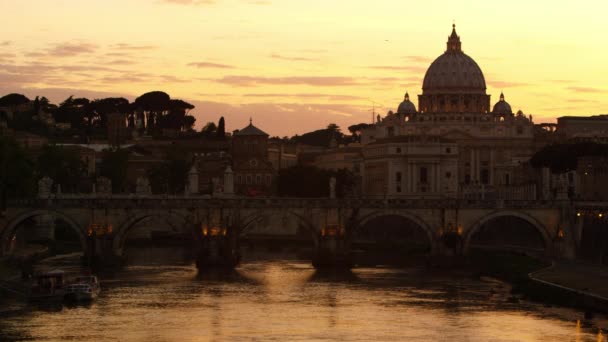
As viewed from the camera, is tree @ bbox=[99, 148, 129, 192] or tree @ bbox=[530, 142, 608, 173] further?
tree @ bbox=[99, 148, 129, 192]

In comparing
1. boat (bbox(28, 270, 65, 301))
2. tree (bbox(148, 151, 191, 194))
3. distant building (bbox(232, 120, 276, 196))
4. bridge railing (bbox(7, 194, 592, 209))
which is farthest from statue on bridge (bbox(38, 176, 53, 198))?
distant building (bbox(232, 120, 276, 196))

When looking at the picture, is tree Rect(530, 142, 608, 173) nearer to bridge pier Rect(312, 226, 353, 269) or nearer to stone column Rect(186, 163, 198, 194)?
stone column Rect(186, 163, 198, 194)

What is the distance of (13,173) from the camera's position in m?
103

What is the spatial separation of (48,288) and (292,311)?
33.7 ft

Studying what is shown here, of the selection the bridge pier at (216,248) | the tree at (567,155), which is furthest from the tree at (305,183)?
the bridge pier at (216,248)

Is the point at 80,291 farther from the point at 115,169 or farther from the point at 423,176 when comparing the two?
the point at 423,176

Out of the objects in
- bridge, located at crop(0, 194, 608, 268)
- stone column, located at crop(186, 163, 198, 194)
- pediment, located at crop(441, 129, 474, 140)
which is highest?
pediment, located at crop(441, 129, 474, 140)

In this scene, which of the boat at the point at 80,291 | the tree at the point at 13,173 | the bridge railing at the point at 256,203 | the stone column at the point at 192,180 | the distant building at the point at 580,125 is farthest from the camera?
the distant building at the point at 580,125

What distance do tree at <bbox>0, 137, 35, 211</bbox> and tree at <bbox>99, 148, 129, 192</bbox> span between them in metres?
37.4

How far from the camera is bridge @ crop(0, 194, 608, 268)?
10019cm

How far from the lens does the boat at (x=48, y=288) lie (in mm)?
77312

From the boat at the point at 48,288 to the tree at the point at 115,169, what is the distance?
6726cm

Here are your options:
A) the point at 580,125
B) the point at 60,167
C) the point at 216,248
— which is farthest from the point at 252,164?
the point at 216,248

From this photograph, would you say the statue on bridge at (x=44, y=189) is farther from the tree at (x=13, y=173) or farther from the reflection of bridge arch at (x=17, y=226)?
the reflection of bridge arch at (x=17, y=226)
